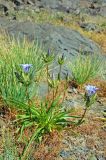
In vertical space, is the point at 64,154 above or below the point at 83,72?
above

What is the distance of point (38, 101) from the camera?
6219 mm

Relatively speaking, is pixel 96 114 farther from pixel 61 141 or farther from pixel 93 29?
pixel 93 29

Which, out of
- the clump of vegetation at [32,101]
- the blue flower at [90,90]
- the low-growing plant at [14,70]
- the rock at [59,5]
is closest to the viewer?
the blue flower at [90,90]

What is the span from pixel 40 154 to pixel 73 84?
10.4 ft

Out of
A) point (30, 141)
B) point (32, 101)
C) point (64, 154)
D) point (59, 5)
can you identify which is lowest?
point (59, 5)

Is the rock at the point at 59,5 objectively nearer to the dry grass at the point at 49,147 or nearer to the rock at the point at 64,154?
the dry grass at the point at 49,147

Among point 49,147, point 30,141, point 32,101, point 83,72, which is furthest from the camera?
point 83,72

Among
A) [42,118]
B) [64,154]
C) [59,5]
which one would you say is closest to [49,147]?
[64,154]

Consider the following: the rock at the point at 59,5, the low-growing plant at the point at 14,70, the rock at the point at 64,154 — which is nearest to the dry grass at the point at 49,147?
the rock at the point at 64,154

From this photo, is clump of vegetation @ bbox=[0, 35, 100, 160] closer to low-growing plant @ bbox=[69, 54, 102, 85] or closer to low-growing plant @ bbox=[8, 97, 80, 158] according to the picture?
low-growing plant @ bbox=[8, 97, 80, 158]

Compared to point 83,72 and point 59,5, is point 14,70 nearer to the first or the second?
point 83,72

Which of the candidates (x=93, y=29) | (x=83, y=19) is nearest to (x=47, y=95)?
(x=93, y=29)

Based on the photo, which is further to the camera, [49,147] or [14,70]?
[14,70]

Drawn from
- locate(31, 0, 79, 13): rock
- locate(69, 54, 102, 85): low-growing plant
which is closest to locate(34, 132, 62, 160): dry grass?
locate(69, 54, 102, 85): low-growing plant
